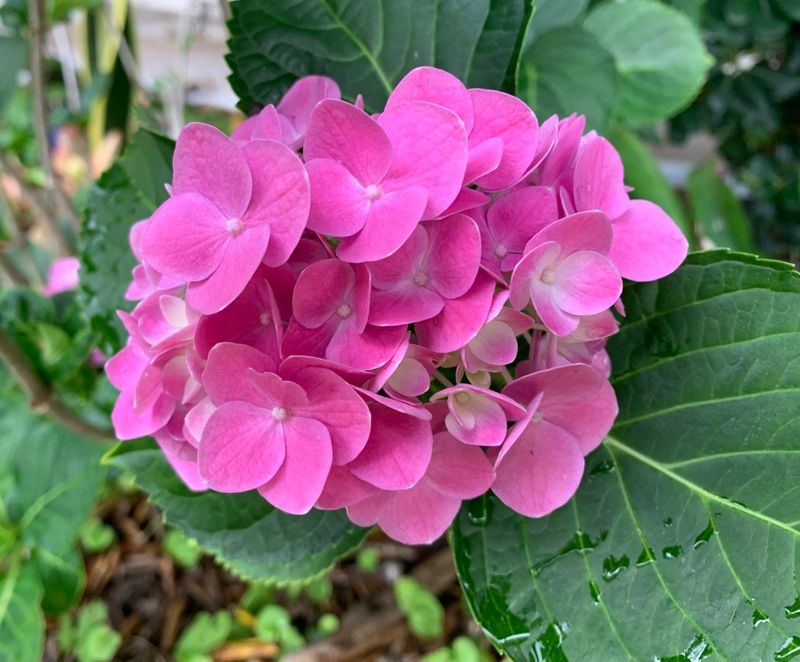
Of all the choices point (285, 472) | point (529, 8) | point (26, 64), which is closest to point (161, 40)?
point (26, 64)

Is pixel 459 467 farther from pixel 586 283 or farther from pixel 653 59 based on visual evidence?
pixel 653 59

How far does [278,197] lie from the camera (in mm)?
360

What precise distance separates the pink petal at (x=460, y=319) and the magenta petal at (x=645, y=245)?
0.09 metres

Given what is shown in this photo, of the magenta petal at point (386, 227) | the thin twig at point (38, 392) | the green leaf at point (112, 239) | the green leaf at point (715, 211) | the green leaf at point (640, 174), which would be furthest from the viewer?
the green leaf at point (715, 211)

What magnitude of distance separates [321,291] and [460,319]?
0.25 ft

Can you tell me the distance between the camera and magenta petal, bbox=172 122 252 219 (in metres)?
0.37

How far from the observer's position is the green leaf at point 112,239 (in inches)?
23.3

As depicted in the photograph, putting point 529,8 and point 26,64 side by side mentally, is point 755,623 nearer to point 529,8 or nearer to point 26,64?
point 529,8

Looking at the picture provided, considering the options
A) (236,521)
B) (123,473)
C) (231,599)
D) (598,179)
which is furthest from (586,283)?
(231,599)

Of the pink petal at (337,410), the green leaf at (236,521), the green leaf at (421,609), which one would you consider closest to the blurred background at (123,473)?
the green leaf at (421,609)

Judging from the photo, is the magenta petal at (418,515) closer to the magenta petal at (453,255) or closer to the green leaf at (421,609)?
the magenta petal at (453,255)

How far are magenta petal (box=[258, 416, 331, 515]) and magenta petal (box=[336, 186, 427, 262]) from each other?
0.31 ft

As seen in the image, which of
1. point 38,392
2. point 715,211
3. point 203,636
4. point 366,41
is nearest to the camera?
point 366,41

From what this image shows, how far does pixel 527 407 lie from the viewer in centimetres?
39
